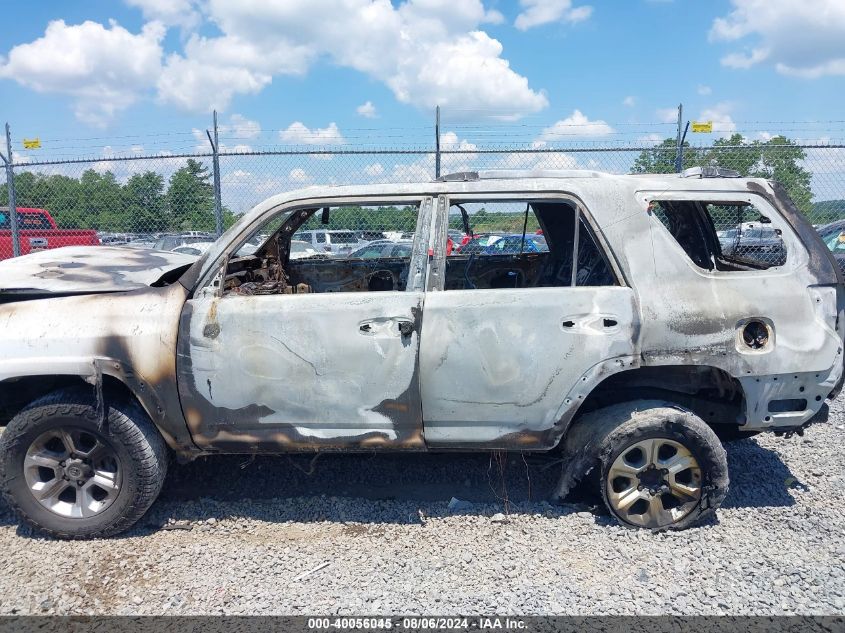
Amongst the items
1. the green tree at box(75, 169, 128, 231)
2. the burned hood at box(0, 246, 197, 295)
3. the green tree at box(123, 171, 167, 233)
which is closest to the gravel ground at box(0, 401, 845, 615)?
the burned hood at box(0, 246, 197, 295)

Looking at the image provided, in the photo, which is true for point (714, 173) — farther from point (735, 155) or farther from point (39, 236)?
point (39, 236)

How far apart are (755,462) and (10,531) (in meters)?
4.67

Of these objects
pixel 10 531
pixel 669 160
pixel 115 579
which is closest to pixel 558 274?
pixel 115 579

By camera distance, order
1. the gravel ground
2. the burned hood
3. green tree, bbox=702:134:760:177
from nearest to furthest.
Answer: the gravel ground → the burned hood → green tree, bbox=702:134:760:177

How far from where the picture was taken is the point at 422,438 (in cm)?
338

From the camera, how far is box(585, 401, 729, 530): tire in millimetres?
3346

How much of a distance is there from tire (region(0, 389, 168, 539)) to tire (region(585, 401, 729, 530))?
8.08 feet

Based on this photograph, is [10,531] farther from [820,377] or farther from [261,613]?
[820,377]

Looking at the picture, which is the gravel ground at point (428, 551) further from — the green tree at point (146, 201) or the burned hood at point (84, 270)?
the green tree at point (146, 201)

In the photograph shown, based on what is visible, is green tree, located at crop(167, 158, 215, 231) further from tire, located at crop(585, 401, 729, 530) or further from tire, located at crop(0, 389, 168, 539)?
tire, located at crop(585, 401, 729, 530)

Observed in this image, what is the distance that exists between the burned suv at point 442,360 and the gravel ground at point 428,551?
0.90 feet

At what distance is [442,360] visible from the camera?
327 cm

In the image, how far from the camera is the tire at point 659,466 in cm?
335

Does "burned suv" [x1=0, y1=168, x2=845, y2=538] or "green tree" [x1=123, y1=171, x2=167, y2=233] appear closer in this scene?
"burned suv" [x1=0, y1=168, x2=845, y2=538]
